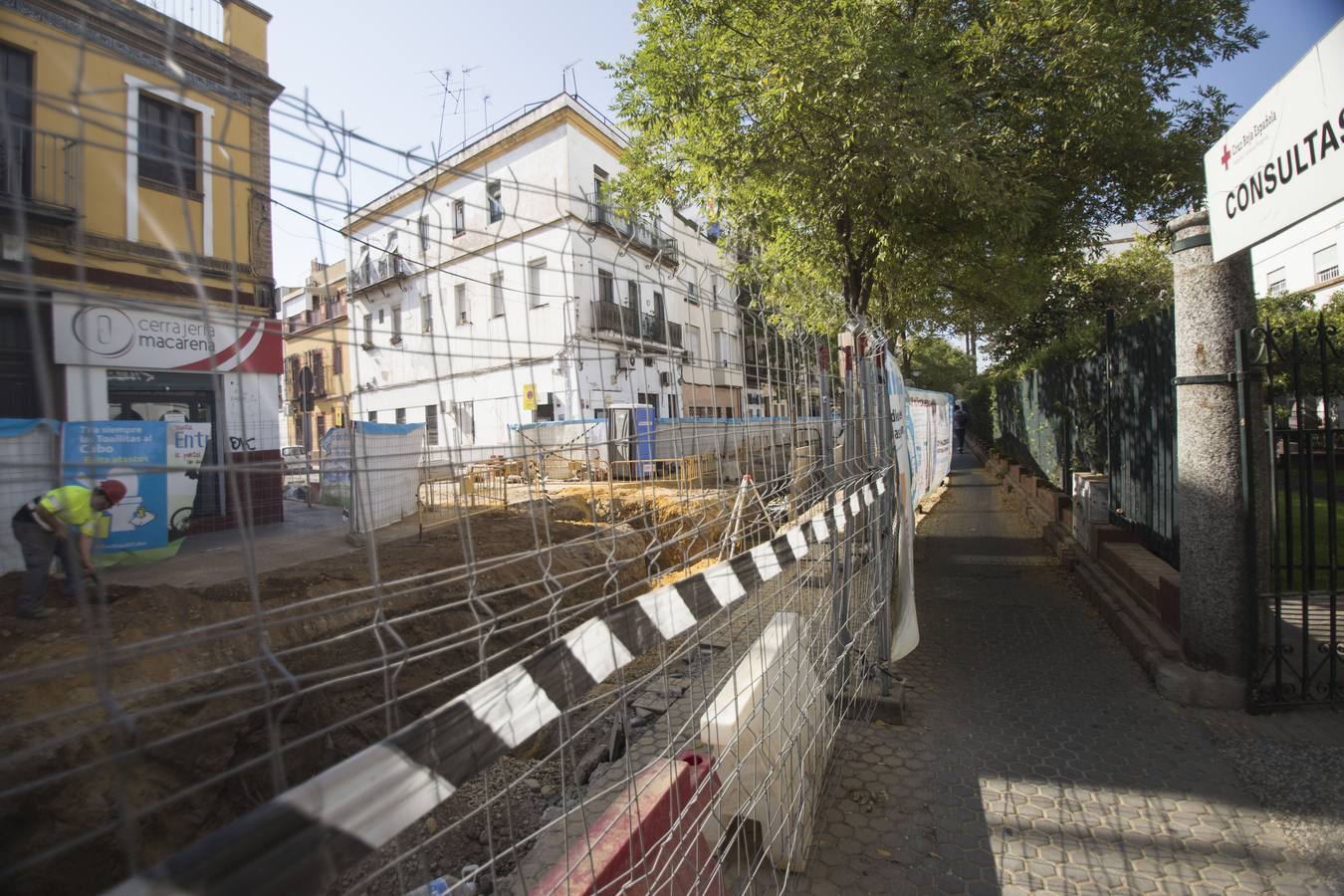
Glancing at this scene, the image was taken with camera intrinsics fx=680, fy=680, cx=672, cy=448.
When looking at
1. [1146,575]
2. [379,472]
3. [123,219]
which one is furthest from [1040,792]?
[123,219]

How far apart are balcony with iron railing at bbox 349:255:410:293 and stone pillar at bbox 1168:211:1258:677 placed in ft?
14.7

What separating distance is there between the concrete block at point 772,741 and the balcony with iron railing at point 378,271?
1.69 meters

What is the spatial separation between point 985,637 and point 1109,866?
9.21ft

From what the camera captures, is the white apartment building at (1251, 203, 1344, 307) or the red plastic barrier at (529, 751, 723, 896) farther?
the white apartment building at (1251, 203, 1344, 307)

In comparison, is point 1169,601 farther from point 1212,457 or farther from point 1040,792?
point 1040,792

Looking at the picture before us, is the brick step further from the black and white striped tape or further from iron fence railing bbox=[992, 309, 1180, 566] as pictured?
the black and white striped tape

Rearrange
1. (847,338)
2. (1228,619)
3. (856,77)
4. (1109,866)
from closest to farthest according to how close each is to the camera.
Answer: (1109,866)
(1228,619)
(847,338)
(856,77)

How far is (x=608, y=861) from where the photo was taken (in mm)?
1832

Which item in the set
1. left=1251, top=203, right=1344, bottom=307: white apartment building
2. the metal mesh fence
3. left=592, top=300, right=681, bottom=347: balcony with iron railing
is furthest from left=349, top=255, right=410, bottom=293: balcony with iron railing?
left=1251, top=203, right=1344, bottom=307: white apartment building

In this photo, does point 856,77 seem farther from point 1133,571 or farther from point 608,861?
point 608,861

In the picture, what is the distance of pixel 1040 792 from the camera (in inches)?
132

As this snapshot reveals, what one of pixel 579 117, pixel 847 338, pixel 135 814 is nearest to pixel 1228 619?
pixel 847 338

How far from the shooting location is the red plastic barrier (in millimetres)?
1808

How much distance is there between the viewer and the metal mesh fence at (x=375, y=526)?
37.9 inches
